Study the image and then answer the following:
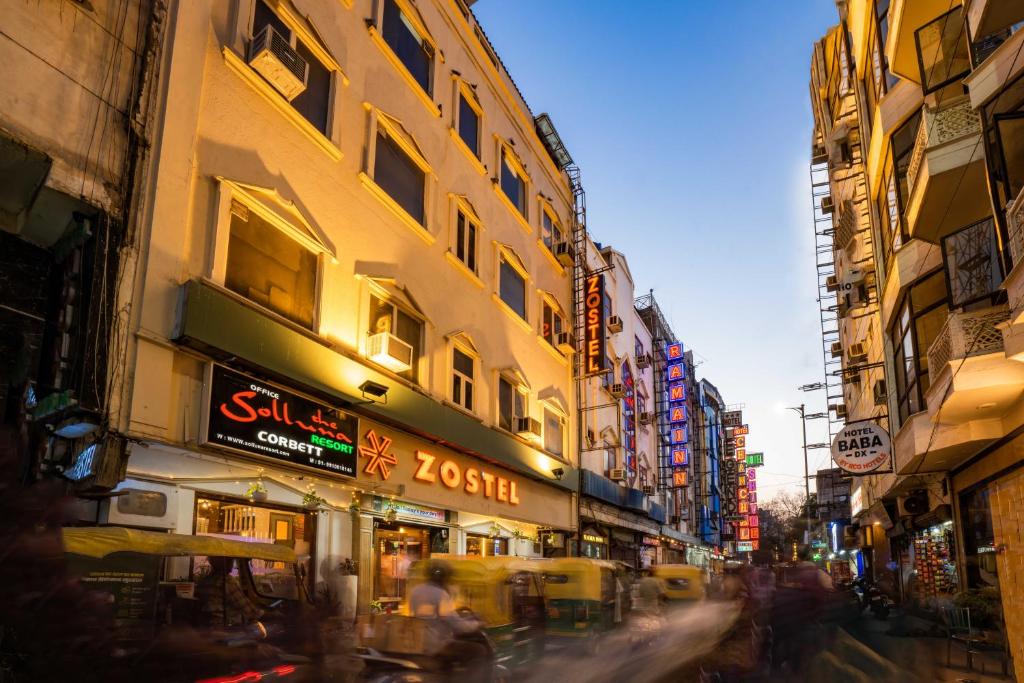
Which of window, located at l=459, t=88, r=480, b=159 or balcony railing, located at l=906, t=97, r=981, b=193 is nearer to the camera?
balcony railing, located at l=906, t=97, r=981, b=193

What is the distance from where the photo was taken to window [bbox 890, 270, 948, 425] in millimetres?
14062

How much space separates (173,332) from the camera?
9.35 m

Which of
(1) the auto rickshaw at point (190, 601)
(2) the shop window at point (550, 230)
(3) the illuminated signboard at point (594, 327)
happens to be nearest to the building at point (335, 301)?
(2) the shop window at point (550, 230)

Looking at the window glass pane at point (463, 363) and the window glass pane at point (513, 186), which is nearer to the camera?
the window glass pane at point (463, 363)

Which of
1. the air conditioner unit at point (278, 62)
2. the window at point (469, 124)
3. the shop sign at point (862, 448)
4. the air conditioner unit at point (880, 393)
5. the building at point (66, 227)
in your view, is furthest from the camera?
the air conditioner unit at point (880, 393)

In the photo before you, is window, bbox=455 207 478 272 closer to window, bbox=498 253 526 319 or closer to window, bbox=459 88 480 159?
window, bbox=498 253 526 319

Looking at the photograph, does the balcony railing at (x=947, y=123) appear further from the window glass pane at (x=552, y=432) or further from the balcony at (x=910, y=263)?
the window glass pane at (x=552, y=432)

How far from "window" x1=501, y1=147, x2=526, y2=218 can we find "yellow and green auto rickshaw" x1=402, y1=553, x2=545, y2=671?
1400 cm

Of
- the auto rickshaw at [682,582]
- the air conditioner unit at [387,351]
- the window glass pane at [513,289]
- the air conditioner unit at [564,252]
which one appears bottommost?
the auto rickshaw at [682,582]

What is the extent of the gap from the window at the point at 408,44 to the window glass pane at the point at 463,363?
6877 millimetres

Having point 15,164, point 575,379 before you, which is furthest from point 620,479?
point 15,164

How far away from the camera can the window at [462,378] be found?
1770 centimetres

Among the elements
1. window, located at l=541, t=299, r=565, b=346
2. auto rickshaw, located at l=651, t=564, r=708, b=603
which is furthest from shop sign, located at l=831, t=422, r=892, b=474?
window, located at l=541, t=299, r=565, b=346

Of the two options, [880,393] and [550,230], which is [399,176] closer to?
[550,230]
